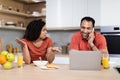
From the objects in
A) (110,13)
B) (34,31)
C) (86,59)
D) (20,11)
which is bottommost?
(86,59)

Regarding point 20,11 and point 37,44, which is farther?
point 20,11

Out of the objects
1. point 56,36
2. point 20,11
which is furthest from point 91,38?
point 20,11

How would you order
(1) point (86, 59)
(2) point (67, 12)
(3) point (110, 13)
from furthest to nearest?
(2) point (67, 12)
(3) point (110, 13)
(1) point (86, 59)

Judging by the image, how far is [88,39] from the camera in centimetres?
267

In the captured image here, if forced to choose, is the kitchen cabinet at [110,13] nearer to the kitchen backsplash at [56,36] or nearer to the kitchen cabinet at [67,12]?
the kitchen cabinet at [67,12]

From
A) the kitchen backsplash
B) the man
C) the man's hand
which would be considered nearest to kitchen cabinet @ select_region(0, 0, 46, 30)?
the kitchen backsplash

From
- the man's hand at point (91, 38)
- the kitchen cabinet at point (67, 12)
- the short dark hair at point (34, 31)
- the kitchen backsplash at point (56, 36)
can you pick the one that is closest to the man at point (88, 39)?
the man's hand at point (91, 38)

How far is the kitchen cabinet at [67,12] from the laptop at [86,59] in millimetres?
2021

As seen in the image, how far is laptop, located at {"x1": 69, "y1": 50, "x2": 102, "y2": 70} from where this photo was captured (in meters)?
1.79

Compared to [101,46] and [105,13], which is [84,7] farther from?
[101,46]

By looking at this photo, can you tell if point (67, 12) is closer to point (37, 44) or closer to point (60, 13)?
point (60, 13)

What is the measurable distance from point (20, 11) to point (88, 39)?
2144 millimetres

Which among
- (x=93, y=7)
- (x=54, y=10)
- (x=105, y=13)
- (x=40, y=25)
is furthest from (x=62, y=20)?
(x=40, y=25)

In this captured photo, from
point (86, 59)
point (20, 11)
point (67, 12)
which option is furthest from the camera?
point (20, 11)
